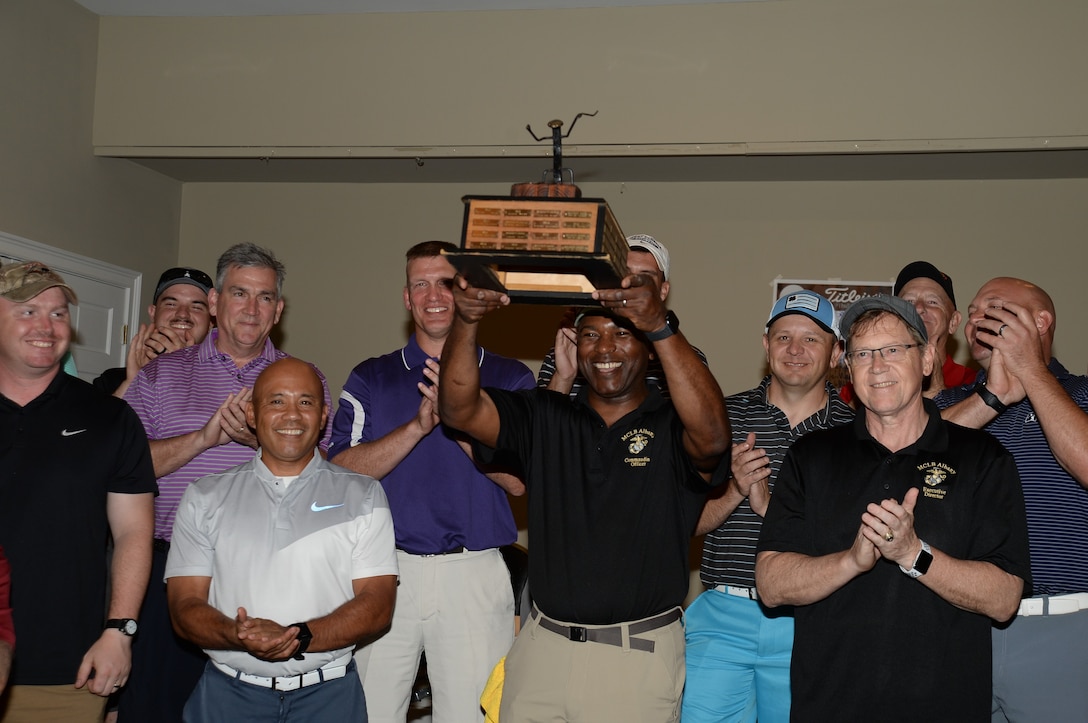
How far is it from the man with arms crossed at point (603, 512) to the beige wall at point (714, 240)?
3.06 metres

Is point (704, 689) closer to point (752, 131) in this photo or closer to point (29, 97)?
point (752, 131)

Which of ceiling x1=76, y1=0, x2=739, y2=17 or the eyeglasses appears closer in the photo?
the eyeglasses

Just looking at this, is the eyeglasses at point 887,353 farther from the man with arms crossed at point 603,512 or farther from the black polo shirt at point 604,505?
the black polo shirt at point 604,505

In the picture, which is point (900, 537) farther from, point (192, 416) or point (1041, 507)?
point (192, 416)

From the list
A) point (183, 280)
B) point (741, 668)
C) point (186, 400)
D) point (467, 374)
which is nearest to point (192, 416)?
point (186, 400)

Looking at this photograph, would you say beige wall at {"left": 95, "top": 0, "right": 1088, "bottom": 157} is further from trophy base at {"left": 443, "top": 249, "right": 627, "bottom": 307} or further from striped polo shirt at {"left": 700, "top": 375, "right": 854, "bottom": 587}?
trophy base at {"left": 443, "top": 249, "right": 627, "bottom": 307}

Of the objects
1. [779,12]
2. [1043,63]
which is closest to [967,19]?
[1043,63]

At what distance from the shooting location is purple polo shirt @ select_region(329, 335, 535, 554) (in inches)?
132

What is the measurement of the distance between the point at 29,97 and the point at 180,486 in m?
2.87

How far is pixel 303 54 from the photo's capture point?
221 inches

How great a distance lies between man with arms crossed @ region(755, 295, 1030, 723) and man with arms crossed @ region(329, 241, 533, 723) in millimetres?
1089

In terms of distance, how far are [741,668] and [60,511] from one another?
2079 millimetres

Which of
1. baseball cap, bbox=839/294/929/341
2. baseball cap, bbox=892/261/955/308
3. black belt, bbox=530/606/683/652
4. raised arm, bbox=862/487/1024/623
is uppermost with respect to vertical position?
baseball cap, bbox=892/261/955/308

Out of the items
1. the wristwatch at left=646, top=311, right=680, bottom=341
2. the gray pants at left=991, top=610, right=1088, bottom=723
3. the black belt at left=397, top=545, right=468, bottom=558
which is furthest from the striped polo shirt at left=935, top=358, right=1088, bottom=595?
the black belt at left=397, top=545, right=468, bottom=558
